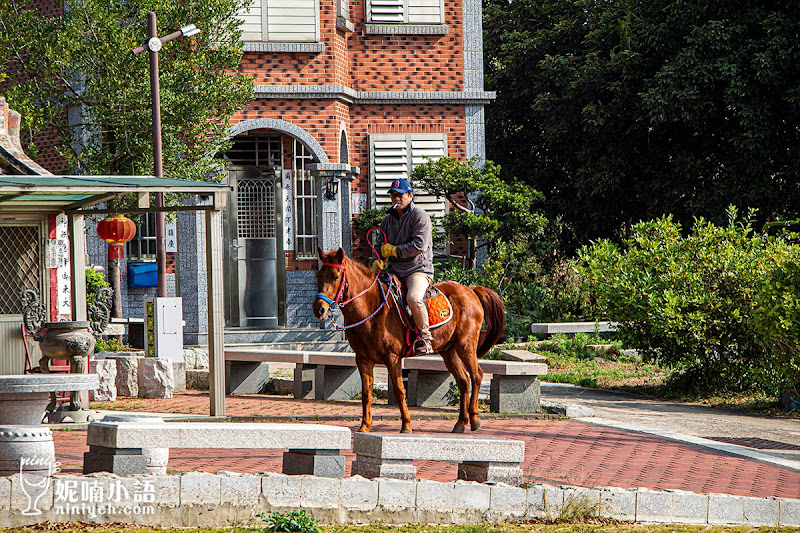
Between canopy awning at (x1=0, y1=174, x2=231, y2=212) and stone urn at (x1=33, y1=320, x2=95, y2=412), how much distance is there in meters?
1.63

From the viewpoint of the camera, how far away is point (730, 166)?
81.0ft

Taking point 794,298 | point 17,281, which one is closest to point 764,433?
point 794,298

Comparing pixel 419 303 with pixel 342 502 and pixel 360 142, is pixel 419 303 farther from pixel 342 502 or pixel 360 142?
pixel 360 142

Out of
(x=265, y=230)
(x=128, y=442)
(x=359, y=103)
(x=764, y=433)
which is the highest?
(x=359, y=103)

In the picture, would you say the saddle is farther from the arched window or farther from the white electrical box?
the arched window

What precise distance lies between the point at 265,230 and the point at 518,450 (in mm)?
16101

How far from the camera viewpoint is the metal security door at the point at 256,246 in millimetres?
24000

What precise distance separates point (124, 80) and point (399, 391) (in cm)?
1021

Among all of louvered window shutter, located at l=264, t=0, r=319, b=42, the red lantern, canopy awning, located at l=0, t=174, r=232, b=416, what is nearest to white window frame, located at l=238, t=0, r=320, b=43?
louvered window shutter, located at l=264, t=0, r=319, b=42

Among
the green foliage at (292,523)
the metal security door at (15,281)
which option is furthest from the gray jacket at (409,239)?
the metal security door at (15,281)

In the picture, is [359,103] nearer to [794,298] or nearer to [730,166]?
[730,166]

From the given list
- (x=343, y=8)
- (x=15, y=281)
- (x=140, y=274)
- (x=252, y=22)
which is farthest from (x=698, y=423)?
(x=343, y=8)

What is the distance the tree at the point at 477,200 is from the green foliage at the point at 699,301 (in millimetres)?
6297

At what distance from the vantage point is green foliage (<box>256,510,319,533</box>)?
7.02 metres
